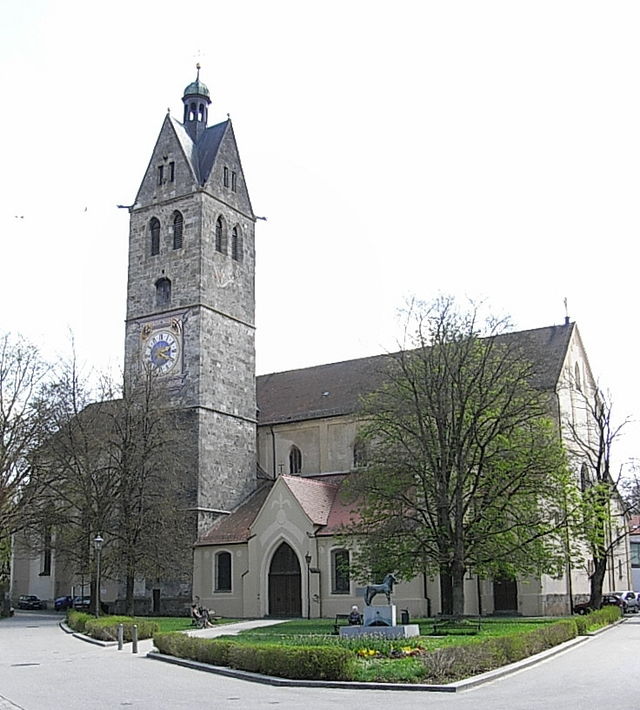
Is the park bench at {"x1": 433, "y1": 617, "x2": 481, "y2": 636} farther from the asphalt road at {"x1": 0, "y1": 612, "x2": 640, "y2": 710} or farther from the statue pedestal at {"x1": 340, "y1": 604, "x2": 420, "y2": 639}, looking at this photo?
the asphalt road at {"x1": 0, "y1": 612, "x2": 640, "y2": 710}

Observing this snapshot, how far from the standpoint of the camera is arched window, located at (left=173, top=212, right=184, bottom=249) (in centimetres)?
5578

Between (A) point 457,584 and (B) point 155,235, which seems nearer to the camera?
(A) point 457,584

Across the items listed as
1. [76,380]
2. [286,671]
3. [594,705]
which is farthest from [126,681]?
[76,380]

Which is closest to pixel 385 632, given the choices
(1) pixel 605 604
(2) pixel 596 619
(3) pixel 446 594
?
(2) pixel 596 619

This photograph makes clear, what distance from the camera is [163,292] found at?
55656 mm

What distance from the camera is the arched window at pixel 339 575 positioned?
4606 cm

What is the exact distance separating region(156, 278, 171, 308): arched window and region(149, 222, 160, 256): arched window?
204 cm

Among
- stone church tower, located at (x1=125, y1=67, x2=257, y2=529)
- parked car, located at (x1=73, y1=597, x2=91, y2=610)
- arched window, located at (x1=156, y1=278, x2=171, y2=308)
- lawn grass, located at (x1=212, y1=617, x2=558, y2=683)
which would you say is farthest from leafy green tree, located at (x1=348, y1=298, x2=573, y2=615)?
parked car, located at (x1=73, y1=597, x2=91, y2=610)

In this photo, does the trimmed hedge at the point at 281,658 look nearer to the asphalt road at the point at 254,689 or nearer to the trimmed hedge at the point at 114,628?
the asphalt road at the point at 254,689

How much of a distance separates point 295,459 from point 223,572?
33.3ft

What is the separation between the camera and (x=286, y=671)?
19.7 metres

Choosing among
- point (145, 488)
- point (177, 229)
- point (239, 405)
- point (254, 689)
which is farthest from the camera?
point (177, 229)

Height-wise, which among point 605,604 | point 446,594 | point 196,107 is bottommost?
point 605,604

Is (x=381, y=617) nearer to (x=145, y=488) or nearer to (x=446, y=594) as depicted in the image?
(x=446, y=594)
